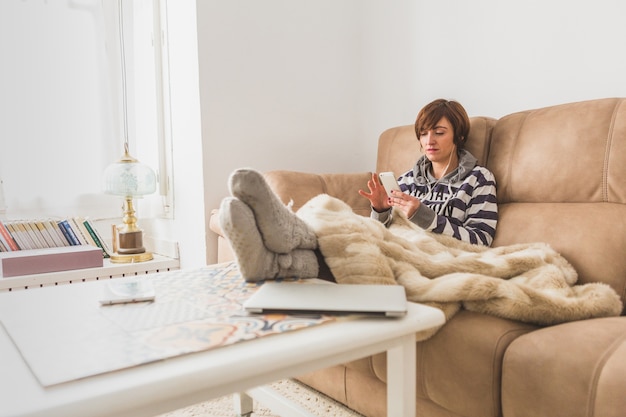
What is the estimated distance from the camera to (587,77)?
66.7 inches

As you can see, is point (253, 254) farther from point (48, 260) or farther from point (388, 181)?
point (48, 260)

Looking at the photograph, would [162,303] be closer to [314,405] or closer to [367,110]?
[314,405]

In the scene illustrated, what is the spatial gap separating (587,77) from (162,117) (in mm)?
1772

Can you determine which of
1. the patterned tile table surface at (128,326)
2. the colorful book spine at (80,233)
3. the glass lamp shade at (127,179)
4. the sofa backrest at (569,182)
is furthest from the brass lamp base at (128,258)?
the sofa backrest at (569,182)

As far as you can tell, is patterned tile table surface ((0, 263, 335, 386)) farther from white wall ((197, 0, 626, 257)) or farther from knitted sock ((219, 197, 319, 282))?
white wall ((197, 0, 626, 257))

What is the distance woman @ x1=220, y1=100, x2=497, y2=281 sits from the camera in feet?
2.81

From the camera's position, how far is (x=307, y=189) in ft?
6.21

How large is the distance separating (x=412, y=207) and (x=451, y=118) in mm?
→ 408

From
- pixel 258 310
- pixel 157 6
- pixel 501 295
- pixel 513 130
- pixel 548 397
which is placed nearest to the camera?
pixel 258 310

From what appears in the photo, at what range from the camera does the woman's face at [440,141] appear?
5.59 feet

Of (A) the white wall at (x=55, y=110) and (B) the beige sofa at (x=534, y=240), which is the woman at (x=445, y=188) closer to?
(B) the beige sofa at (x=534, y=240)

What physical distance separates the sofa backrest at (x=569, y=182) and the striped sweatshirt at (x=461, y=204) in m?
0.06

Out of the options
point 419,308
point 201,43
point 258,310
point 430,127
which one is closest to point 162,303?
point 258,310

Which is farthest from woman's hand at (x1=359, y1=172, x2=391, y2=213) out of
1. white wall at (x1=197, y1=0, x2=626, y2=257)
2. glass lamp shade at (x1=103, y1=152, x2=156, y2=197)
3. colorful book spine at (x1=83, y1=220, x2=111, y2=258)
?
colorful book spine at (x1=83, y1=220, x2=111, y2=258)
